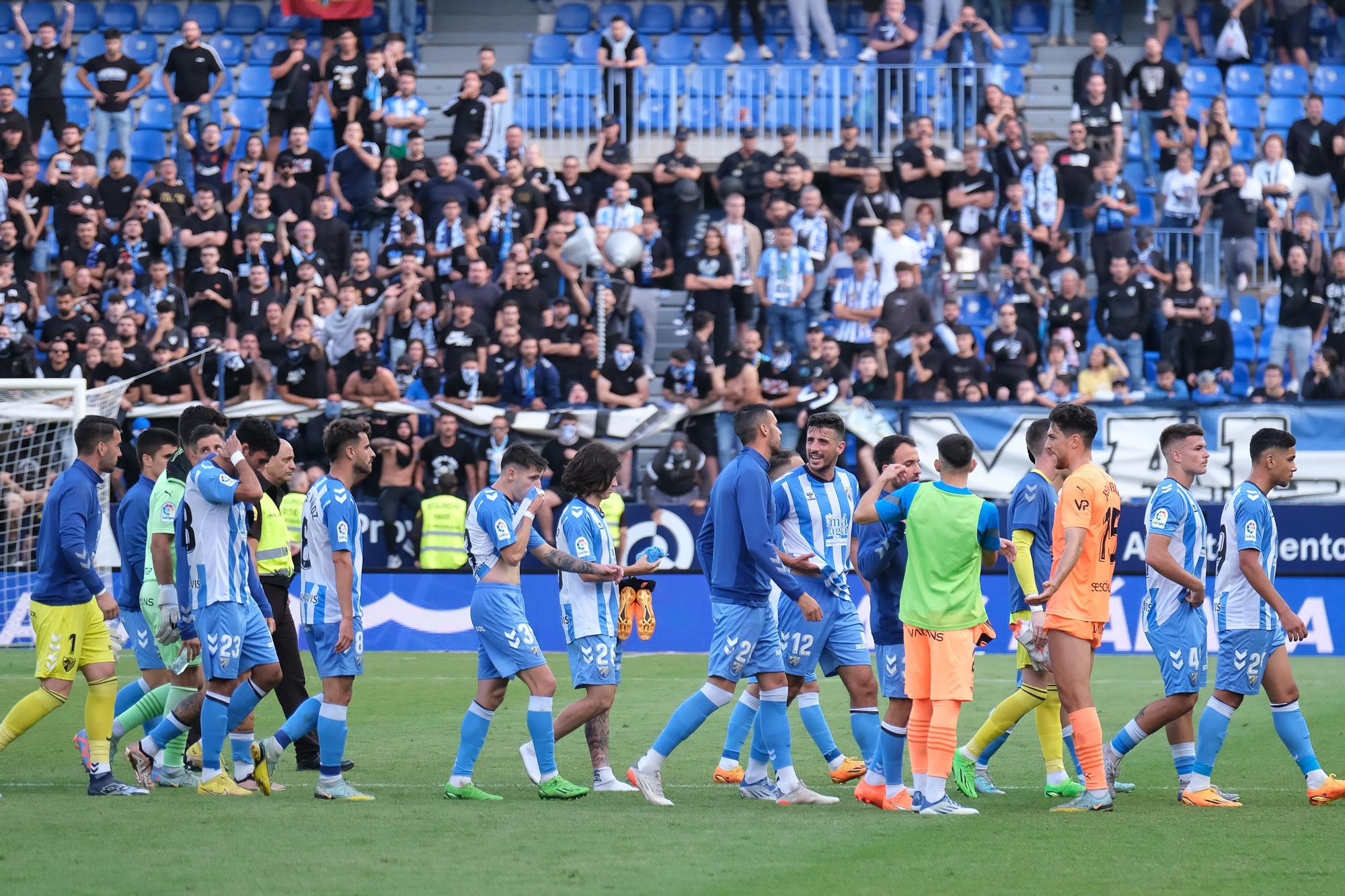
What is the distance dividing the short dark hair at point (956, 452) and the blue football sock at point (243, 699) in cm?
408

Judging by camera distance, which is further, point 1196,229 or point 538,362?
point 1196,229

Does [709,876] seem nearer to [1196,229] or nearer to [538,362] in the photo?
[538,362]

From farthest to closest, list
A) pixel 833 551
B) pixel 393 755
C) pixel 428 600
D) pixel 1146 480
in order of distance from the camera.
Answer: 1. pixel 1146 480
2. pixel 428 600
3. pixel 393 755
4. pixel 833 551

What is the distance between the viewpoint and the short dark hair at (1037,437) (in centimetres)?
1011

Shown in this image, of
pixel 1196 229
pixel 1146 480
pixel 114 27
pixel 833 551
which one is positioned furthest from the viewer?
pixel 114 27

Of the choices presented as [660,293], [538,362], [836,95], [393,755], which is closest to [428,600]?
[538,362]

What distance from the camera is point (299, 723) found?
10242 mm

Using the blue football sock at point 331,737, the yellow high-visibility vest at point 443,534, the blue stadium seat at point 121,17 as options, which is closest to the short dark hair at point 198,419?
the blue football sock at point 331,737

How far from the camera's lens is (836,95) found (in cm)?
2597

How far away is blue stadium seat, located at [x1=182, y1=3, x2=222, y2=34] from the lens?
28.4 meters

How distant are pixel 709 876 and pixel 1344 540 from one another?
13671 mm

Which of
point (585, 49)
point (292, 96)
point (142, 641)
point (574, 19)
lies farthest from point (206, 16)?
point (142, 641)

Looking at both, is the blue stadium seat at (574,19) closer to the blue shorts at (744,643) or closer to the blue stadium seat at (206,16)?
the blue stadium seat at (206,16)

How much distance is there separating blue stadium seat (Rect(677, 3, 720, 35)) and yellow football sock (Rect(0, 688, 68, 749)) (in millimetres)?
20263
